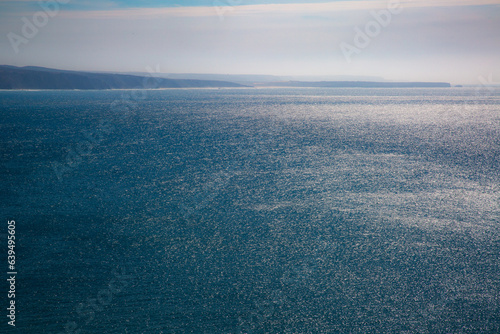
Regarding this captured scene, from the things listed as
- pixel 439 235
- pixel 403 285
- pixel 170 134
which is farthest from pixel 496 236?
pixel 170 134

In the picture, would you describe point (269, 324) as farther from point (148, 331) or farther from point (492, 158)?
point (492, 158)

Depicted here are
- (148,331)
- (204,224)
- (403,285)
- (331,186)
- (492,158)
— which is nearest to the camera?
(148,331)

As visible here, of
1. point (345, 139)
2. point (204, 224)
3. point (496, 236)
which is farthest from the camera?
point (345, 139)

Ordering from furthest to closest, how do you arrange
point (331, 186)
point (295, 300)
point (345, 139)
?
point (345, 139), point (331, 186), point (295, 300)

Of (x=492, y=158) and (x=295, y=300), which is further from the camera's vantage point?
(x=492, y=158)

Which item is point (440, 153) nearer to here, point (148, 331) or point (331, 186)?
point (331, 186)

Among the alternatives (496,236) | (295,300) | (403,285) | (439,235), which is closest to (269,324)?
(295,300)
